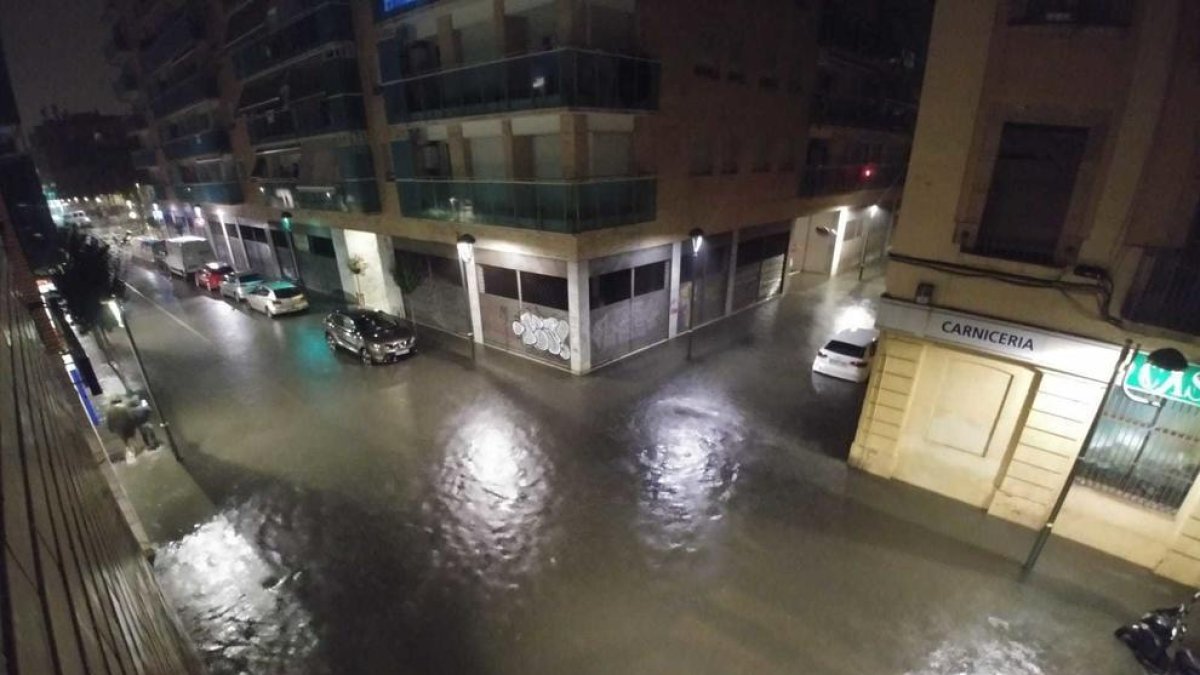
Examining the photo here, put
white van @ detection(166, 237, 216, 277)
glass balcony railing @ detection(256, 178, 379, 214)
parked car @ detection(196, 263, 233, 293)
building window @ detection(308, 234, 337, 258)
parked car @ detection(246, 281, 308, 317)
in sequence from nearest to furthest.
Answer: glass balcony railing @ detection(256, 178, 379, 214)
parked car @ detection(246, 281, 308, 317)
building window @ detection(308, 234, 337, 258)
parked car @ detection(196, 263, 233, 293)
white van @ detection(166, 237, 216, 277)

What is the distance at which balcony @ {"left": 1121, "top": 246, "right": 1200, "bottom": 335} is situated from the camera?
7227mm

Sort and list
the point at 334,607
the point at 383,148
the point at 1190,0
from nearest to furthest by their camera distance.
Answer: the point at 1190,0 → the point at 334,607 → the point at 383,148

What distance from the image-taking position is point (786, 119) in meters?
20.4

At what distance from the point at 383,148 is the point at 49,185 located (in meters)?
75.8

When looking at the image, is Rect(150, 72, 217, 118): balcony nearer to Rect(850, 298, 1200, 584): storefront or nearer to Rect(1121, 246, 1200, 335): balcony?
Rect(850, 298, 1200, 584): storefront

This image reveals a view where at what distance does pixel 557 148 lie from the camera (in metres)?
14.7

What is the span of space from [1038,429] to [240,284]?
2892 centimetres

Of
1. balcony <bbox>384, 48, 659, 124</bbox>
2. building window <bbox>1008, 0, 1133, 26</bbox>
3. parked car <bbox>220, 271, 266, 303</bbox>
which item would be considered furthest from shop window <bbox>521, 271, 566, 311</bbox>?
parked car <bbox>220, 271, 266, 303</bbox>

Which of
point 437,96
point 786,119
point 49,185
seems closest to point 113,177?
point 49,185

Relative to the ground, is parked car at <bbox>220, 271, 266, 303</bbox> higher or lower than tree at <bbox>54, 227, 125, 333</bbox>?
→ lower

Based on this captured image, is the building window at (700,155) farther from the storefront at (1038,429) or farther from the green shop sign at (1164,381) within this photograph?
the green shop sign at (1164,381)

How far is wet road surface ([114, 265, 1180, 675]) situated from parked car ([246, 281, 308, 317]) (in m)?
8.15

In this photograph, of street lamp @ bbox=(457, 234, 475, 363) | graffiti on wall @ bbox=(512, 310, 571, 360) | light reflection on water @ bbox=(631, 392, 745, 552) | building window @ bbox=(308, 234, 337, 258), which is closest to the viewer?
light reflection on water @ bbox=(631, 392, 745, 552)

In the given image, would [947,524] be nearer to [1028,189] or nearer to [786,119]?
[1028,189]
